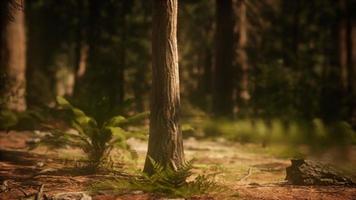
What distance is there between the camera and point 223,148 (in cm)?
1326

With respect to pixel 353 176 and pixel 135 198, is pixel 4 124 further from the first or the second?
pixel 353 176

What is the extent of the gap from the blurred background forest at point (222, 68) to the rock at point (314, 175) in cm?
225

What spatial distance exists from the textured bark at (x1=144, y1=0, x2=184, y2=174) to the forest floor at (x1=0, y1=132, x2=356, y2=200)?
74 centimetres

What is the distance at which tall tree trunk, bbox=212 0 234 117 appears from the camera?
15984mm

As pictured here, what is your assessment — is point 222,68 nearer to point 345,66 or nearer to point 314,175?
point 345,66

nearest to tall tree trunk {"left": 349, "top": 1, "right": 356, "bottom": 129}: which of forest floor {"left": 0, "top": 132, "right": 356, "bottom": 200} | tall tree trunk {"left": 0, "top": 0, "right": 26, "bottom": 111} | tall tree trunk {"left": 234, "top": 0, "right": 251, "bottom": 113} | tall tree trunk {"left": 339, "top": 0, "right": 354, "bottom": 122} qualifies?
tall tree trunk {"left": 339, "top": 0, "right": 354, "bottom": 122}

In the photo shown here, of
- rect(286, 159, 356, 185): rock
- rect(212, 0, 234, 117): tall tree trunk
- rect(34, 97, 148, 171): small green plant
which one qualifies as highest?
rect(212, 0, 234, 117): tall tree trunk

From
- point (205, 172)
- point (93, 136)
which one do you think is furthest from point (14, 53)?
point (205, 172)

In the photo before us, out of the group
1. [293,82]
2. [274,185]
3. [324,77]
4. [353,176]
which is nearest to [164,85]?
[274,185]

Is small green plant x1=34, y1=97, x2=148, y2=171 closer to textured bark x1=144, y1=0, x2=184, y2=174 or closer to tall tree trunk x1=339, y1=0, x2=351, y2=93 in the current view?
textured bark x1=144, y1=0, x2=184, y2=174

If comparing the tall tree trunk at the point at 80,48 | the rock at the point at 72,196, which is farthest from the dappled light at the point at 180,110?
the tall tree trunk at the point at 80,48

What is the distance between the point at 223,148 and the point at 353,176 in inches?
199

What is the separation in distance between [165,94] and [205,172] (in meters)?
2.13

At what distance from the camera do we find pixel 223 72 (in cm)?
Answer: 1625
